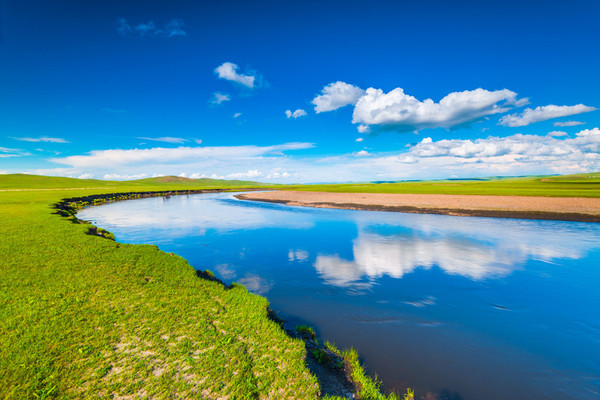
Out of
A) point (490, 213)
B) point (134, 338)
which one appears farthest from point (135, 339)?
point (490, 213)

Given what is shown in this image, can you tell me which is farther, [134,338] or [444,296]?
[444,296]

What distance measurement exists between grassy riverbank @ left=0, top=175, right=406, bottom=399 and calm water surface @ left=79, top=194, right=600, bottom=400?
3.44 metres

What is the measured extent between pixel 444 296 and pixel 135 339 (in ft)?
46.6

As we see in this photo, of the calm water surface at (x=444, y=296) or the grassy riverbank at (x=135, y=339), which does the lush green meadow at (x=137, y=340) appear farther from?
the calm water surface at (x=444, y=296)

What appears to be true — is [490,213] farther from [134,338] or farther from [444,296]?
[134,338]

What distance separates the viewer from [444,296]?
1332 cm

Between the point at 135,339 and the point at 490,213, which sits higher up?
the point at 135,339

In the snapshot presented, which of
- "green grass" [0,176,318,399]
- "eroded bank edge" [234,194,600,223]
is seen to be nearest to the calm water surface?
"green grass" [0,176,318,399]

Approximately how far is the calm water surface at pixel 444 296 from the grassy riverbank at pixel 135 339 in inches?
135

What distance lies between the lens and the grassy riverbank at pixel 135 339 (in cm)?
542

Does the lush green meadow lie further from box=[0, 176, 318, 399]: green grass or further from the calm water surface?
the calm water surface

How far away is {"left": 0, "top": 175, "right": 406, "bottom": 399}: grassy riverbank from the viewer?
5418 millimetres

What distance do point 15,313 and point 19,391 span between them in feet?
13.0

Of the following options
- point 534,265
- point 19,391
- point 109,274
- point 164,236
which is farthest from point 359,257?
point 164,236
